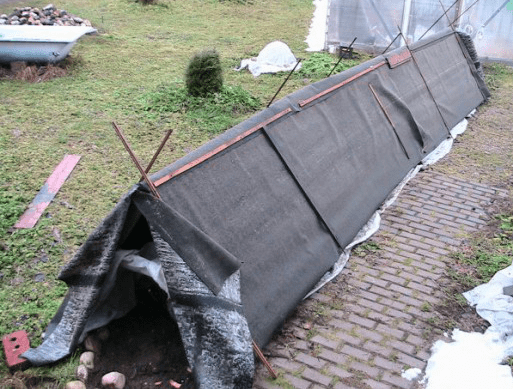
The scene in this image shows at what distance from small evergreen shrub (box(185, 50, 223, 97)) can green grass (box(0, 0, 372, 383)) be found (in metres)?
0.21

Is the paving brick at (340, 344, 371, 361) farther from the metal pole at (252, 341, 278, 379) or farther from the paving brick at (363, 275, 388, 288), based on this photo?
the paving brick at (363, 275, 388, 288)

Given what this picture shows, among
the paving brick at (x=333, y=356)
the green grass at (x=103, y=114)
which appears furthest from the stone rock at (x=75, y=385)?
the paving brick at (x=333, y=356)

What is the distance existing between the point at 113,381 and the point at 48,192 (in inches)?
136

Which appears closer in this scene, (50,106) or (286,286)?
(286,286)

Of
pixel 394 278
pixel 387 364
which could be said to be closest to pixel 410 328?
pixel 387 364

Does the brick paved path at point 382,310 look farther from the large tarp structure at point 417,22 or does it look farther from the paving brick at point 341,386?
the large tarp structure at point 417,22

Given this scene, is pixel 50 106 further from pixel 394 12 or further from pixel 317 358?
pixel 394 12

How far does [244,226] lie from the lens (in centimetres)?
461

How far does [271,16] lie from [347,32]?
4117mm

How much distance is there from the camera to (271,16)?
16859 millimetres

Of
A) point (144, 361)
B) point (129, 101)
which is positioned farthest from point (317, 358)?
point (129, 101)

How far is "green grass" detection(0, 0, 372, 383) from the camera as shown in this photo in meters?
5.61

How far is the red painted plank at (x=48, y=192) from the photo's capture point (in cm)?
626

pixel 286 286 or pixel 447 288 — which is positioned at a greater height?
pixel 286 286
